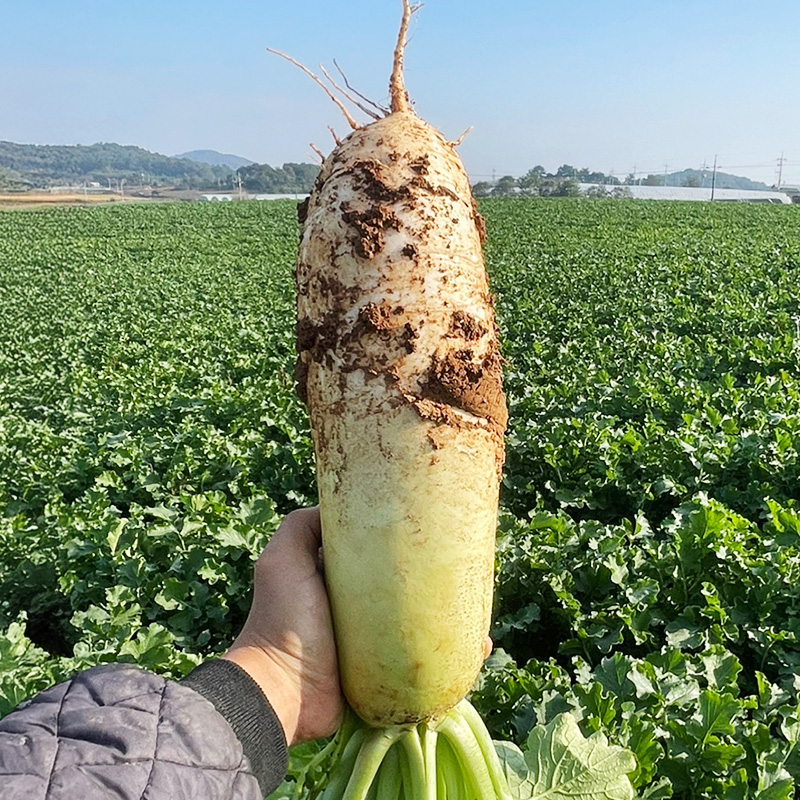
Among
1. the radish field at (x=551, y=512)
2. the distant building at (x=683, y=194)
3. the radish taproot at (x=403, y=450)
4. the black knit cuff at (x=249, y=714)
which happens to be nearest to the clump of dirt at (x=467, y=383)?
the radish taproot at (x=403, y=450)

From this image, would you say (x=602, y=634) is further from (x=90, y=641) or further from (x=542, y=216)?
(x=542, y=216)

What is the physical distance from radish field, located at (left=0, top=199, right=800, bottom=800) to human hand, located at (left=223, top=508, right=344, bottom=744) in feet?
3.56

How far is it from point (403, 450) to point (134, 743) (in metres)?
0.90

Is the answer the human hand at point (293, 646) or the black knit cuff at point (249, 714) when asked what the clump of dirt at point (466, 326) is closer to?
the human hand at point (293, 646)

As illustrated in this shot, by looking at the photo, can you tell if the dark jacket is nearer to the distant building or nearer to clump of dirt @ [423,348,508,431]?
clump of dirt @ [423,348,508,431]

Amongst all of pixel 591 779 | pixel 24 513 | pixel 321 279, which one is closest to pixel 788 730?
pixel 591 779

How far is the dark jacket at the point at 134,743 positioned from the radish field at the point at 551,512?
1.42 meters

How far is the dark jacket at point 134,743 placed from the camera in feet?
4.26

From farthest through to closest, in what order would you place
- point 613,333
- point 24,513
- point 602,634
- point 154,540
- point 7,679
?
point 613,333 → point 24,513 → point 154,540 → point 602,634 → point 7,679

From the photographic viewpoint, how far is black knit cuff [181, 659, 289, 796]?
168 cm

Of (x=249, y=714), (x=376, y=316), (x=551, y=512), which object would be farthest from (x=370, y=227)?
(x=551, y=512)

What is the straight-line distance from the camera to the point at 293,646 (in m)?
1.96

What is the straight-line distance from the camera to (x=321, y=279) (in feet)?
6.74

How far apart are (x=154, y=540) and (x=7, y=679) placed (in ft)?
6.83
